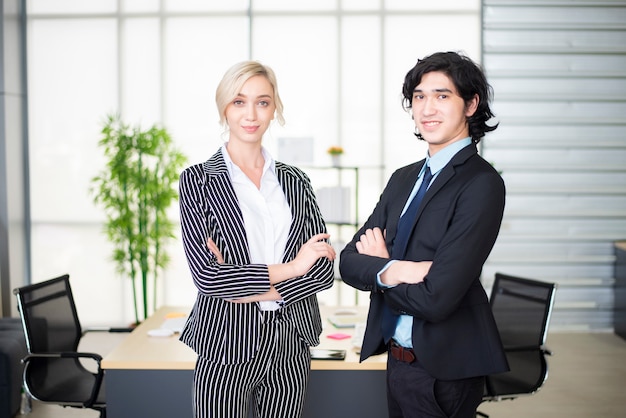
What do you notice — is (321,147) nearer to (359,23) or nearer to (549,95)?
(359,23)

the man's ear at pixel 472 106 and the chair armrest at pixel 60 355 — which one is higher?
the man's ear at pixel 472 106

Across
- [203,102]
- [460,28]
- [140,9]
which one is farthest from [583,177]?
[140,9]

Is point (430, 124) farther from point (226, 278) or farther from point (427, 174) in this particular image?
point (226, 278)

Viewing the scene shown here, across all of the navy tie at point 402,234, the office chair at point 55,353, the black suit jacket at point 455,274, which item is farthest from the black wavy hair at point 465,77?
the office chair at point 55,353

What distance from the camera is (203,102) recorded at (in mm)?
7367

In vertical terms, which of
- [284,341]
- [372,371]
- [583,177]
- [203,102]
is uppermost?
[203,102]

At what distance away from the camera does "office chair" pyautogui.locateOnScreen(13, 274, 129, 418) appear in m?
3.61

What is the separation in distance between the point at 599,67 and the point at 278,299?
5945 millimetres

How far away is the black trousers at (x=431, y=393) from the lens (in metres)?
2.28

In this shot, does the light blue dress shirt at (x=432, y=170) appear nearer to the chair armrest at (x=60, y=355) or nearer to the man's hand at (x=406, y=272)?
the man's hand at (x=406, y=272)

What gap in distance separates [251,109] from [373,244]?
612mm

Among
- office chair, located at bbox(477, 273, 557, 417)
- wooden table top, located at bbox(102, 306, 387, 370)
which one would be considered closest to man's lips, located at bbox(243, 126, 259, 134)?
wooden table top, located at bbox(102, 306, 387, 370)

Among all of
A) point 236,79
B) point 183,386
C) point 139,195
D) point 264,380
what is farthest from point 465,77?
point 139,195

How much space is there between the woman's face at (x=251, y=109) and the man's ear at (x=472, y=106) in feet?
2.12
